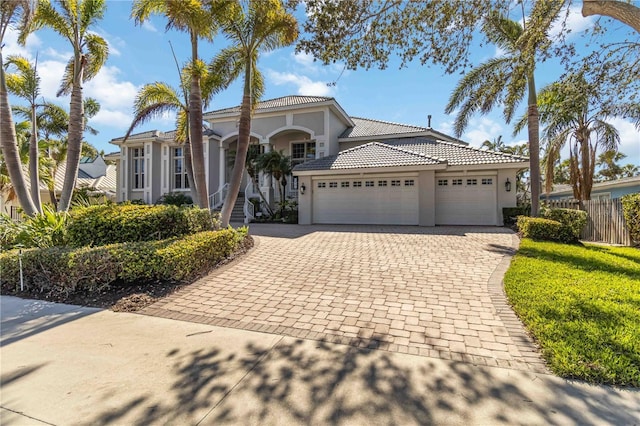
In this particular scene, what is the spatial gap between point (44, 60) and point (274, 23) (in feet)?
29.8

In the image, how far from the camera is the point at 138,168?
876 inches

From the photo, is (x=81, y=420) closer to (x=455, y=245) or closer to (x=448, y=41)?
(x=448, y=41)

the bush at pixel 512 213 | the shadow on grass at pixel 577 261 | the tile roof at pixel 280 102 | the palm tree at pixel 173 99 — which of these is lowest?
the shadow on grass at pixel 577 261

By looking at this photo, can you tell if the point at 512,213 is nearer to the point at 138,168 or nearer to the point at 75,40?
the point at 75,40

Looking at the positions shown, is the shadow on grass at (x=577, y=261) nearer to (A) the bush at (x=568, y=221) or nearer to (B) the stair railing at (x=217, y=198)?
(A) the bush at (x=568, y=221)

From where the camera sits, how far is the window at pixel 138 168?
22156 mm

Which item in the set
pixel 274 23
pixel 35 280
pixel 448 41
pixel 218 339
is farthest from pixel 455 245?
pixel 35 280

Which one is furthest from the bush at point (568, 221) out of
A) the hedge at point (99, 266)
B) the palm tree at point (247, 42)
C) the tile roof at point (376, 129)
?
the hedge at point (99, 266)

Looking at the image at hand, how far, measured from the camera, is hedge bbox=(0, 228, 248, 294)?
5754 millimetres

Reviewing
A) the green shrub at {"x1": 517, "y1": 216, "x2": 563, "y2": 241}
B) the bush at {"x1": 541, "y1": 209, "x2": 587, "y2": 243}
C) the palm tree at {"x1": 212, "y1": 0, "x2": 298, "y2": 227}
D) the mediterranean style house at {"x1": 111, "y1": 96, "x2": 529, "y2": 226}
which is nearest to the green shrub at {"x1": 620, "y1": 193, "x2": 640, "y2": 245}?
the bush at {"x1": 541, "y1": 209, "x2": 587, "y2": 243}

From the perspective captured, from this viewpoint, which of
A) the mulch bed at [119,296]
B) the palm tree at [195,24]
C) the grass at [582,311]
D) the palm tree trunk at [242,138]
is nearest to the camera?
the grass at [582,311]

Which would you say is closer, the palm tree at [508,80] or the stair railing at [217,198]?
the palm tree at [508,80]

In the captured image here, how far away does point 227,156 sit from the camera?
20.8 m

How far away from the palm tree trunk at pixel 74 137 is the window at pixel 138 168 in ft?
43.3
